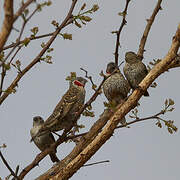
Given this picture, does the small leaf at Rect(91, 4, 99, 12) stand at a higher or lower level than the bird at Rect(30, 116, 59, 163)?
lower

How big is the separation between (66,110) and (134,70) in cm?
132

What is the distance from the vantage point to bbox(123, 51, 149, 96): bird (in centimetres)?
654

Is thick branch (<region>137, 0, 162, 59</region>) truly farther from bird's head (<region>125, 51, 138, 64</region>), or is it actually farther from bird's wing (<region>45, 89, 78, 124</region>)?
bird's wing (<region>45, 89, 78, 124</region>)

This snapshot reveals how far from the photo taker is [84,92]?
22.0 ft

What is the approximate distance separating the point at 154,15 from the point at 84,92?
1713mm

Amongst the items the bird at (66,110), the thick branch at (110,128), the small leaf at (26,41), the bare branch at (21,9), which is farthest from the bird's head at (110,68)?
the bare branch at (21,9)

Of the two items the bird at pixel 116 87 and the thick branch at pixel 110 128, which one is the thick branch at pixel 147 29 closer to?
the bird at pixel 116 87

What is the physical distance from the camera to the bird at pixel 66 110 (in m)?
5.93

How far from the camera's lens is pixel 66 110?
20.0 feet

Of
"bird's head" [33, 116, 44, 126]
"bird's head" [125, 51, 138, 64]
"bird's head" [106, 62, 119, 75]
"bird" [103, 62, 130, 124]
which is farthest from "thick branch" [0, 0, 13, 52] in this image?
"bird's head" [33, 116, 44, 126]

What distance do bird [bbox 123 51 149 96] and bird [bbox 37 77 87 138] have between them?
30.6 inches

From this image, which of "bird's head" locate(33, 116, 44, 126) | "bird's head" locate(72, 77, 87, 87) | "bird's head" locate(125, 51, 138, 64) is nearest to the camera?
"bird's head" locate(125, 51, 138, 64)

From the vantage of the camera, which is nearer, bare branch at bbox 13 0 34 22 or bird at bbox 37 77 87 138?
bare branch at bbox 13 0 34 22

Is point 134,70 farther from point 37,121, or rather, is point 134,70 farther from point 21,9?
point 21,9
